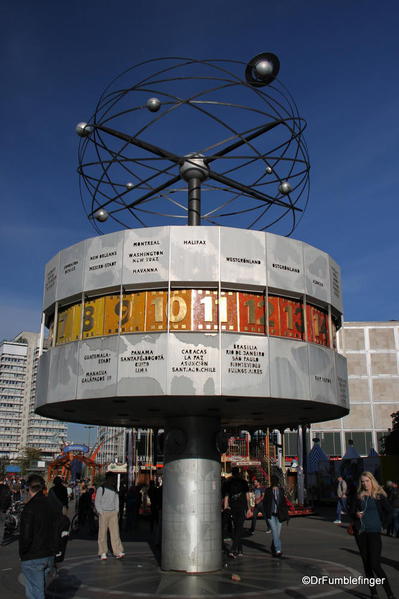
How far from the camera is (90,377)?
12.8 metres

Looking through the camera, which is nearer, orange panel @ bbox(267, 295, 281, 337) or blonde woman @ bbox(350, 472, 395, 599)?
blonde woman @ bbox(350, 472, 395, 599)

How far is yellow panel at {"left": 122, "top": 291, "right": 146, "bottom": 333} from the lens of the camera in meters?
12.8

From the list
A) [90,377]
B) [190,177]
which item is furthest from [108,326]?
[190,177]

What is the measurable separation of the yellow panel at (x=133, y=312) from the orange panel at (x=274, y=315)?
306cm

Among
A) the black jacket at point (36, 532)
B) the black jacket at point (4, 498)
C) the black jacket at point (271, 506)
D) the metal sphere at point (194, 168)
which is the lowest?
the black jacket at point (4, 498)

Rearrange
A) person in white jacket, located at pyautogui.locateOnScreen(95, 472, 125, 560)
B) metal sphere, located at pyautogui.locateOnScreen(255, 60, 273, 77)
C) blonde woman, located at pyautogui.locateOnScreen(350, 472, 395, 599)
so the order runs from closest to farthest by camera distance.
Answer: blonde woman, located at pyautogui.locateOnScreen(350, 472, 395, 599) < metal sphere, located at pyautogui.locateOnScreen(255, 60, 273, 77) < person in white jacket, located at pyautogui.locateOnScreen(95, 472, 125, 560)

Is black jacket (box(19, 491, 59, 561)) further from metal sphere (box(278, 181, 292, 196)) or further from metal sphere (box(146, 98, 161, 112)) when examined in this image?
metal sphere (box(278, 181, 292, 196))

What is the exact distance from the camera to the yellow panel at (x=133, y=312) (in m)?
12.8

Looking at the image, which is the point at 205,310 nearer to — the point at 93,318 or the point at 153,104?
the point at 93,318

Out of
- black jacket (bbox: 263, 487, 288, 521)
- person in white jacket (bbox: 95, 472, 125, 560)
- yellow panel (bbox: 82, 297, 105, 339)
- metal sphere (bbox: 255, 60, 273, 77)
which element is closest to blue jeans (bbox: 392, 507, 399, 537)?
black jacket (bbox: 263, 487, 288, 521)

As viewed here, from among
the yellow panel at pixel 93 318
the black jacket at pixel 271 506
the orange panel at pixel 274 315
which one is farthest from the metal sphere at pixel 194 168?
the black jacket at pixel 271 506

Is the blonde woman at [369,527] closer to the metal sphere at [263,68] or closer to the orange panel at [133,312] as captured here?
the orange panel at [133,312]

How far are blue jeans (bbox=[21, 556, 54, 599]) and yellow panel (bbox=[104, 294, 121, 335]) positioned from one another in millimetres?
6087

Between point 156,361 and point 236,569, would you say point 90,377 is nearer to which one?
point 156,361
